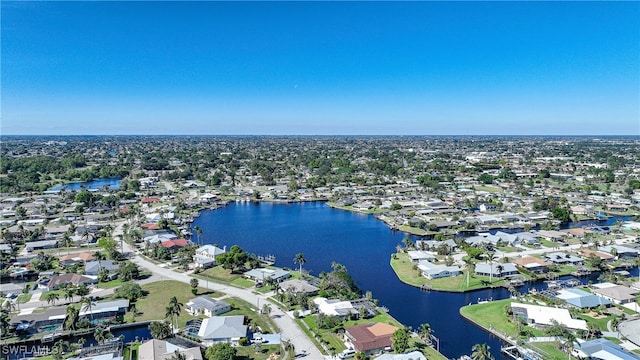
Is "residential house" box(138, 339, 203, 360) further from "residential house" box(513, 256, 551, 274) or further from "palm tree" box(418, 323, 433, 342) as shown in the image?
"residential house" box(513, 256, 551, 274)

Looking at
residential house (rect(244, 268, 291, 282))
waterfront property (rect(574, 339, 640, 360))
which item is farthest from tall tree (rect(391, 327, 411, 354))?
residential house (rect(244, 268, 291, 282))

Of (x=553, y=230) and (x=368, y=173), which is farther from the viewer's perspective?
(x=368, y=173)

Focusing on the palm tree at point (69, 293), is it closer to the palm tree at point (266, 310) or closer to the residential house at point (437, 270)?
the palm tree at point (266, 310)

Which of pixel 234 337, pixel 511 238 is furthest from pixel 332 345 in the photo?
pixel 511 238

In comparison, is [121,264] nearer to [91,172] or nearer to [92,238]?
[92,238]

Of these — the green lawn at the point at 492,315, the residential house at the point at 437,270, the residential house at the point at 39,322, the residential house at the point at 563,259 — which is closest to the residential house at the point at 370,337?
the green lawn at the point at 492,315

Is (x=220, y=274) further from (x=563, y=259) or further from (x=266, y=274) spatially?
(x=563, y=259)
